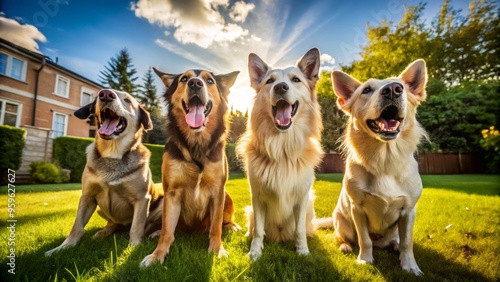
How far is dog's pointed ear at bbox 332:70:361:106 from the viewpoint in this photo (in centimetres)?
257

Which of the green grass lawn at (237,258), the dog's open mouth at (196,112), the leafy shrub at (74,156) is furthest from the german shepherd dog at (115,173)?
the leafy shrub at (74,156)

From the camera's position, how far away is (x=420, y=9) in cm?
265

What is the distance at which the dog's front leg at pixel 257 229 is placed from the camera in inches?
89.9

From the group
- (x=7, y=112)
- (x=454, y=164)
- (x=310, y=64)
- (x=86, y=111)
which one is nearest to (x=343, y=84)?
(x=310, y=64)

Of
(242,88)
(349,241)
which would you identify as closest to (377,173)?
(349,241)

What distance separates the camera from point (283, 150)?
2650 mm

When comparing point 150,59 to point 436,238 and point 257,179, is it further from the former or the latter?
point 436,238

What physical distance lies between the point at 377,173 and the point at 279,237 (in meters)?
1.30

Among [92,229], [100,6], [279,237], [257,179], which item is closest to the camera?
[100,6]

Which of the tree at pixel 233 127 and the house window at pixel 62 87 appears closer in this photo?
the house window at pixel 62 87

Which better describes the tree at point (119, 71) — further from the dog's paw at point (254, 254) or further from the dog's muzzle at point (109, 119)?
the dog's paw at point (254, 254)

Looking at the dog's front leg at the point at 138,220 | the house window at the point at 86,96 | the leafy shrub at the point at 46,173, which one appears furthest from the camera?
the leafy shrub at the point at 46,173

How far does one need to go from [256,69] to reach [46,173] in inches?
270

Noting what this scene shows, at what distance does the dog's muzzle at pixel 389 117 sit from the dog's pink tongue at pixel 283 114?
79 centimetres
